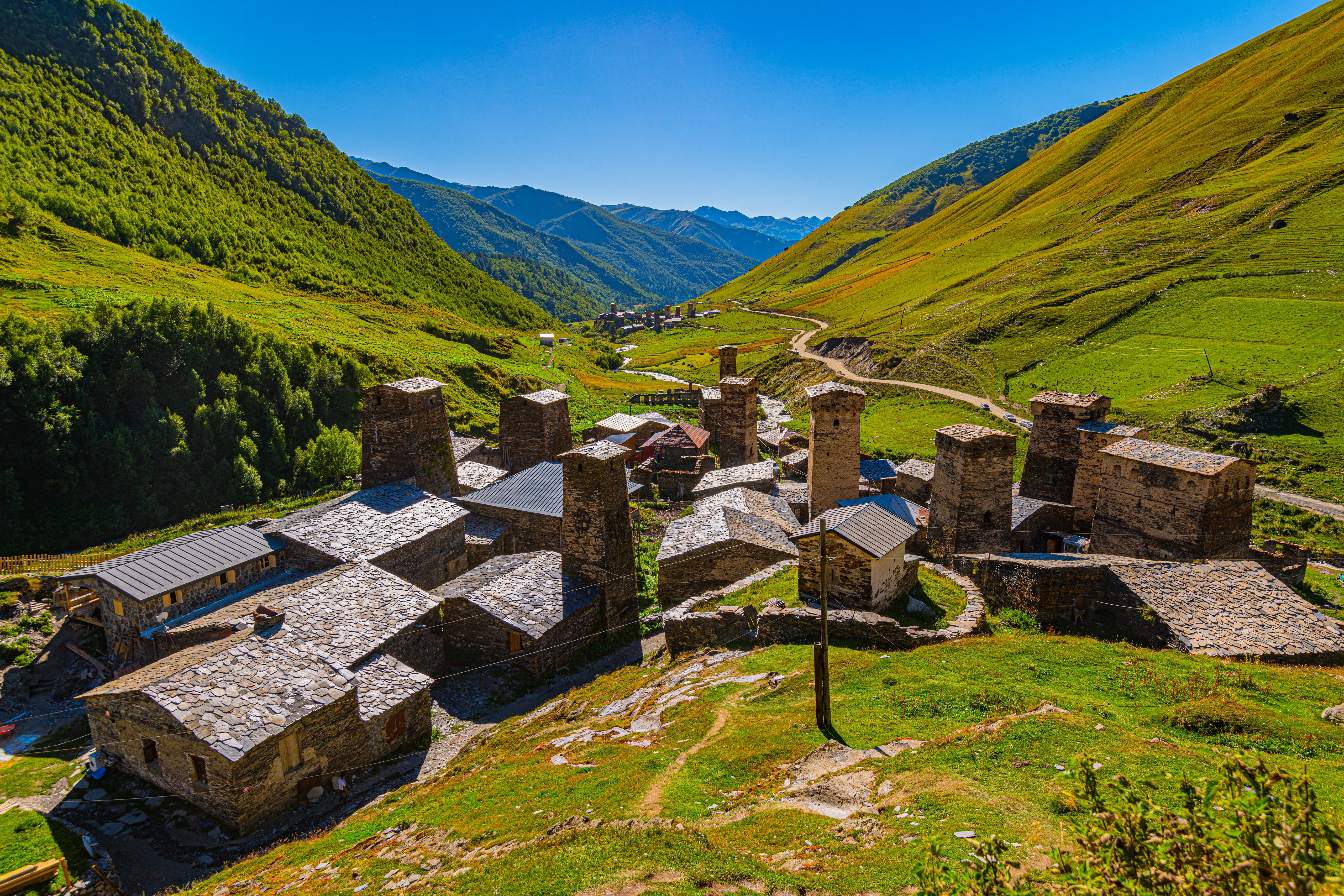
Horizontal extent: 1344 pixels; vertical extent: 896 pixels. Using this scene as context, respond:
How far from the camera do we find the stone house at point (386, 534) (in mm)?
26031

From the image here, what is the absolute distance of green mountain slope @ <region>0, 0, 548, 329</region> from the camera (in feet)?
292

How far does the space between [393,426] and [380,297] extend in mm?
84875

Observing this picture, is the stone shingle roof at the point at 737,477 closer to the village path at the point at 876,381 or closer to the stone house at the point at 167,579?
the stone house at the point at 167,579

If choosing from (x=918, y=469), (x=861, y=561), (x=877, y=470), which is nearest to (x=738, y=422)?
(x=877, y=470)

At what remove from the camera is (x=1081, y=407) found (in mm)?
31703

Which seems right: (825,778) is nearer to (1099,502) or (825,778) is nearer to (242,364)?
(1099,502)

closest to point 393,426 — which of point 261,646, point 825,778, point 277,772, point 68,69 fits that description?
point 261,646

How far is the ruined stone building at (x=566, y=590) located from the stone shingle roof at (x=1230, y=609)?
18373mm

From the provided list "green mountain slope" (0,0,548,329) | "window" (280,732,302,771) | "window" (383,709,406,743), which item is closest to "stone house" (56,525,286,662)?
"window" (280,732,302,771)

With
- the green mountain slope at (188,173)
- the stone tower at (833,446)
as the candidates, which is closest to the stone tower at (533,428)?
the stone tower at (833,446)

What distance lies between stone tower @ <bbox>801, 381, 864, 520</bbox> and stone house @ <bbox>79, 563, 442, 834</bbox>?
69.2 ft

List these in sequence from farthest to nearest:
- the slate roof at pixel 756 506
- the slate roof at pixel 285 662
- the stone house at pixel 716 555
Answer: the slate roof at pixel 756 506 < the stone house at pixel 716 555 < the slate roof at pixel 285 662

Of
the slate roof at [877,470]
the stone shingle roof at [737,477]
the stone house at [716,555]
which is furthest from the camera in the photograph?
the slate roof at [877,470]

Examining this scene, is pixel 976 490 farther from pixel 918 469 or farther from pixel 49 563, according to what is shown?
pixel 49 563
